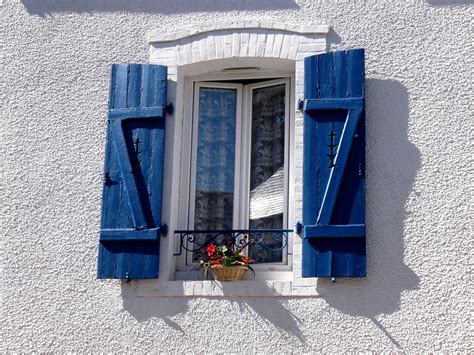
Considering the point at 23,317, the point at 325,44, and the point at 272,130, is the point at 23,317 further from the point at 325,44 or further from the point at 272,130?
the point at 325,44

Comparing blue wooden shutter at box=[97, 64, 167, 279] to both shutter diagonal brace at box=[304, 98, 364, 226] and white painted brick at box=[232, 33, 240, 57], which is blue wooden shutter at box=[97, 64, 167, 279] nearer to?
white painted brick at box=[232, 33, 240, 57]

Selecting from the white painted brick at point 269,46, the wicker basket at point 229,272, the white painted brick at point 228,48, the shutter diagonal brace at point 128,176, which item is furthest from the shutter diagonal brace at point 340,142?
the shutter diagonal brace at point 128,176

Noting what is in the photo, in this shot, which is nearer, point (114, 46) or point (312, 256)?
point (312, 256)

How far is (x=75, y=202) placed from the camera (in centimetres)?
799

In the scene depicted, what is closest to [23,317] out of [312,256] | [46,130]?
[46,130]

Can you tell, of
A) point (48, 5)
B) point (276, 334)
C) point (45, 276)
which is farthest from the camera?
point (48, 5)

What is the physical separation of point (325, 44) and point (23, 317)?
323 cm

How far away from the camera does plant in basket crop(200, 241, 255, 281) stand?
24.9 feet

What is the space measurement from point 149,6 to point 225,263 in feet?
7.71

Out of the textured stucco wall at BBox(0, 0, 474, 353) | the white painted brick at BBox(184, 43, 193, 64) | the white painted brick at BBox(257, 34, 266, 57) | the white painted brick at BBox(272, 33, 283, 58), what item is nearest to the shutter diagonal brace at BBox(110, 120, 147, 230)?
the textured stucco wall at BBox(0, 0, 474, 353)

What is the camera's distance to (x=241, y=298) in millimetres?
7508

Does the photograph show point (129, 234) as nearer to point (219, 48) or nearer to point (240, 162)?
point (240, 162)

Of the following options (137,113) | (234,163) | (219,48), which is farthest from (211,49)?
(234,163)

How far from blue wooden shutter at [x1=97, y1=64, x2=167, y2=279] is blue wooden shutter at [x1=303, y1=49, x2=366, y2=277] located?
46.2 inches
